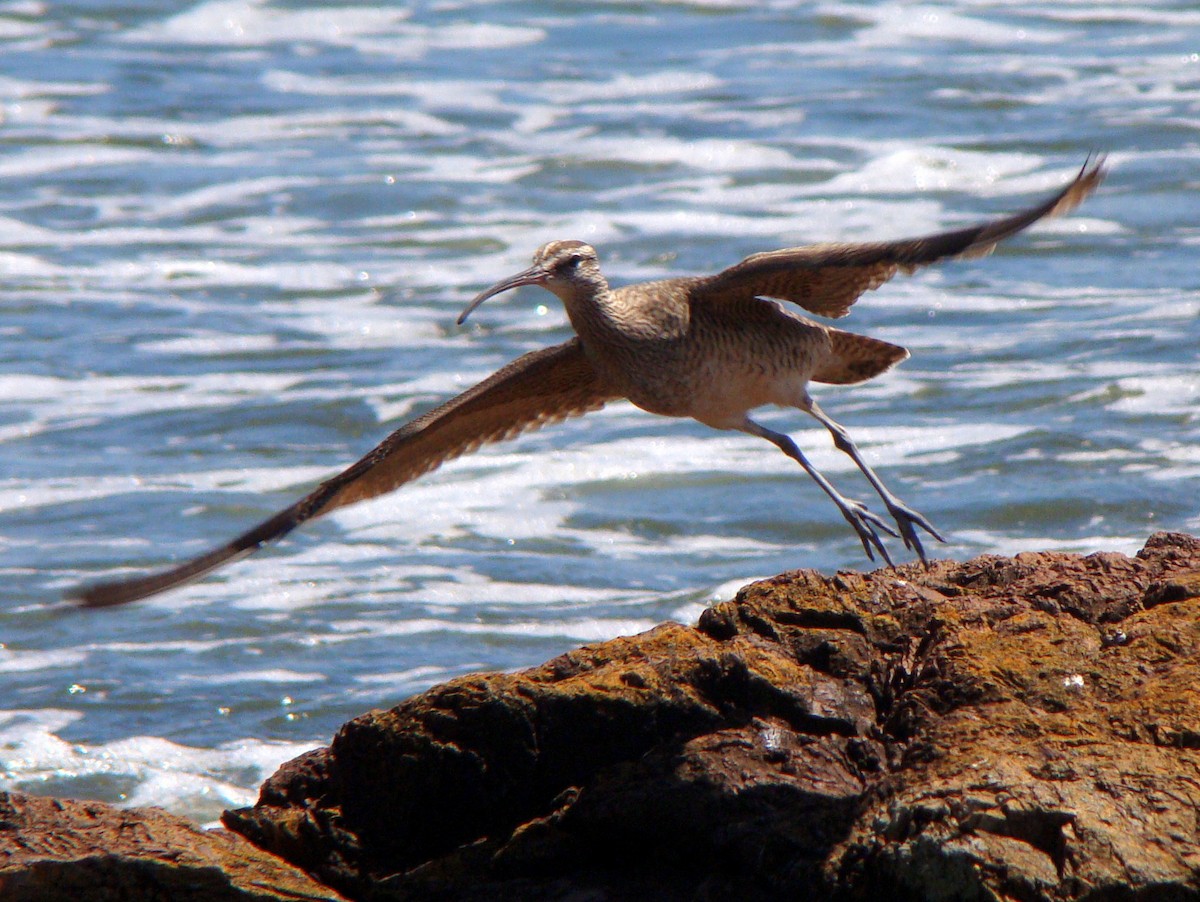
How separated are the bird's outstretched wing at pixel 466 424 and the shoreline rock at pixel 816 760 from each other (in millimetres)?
1055

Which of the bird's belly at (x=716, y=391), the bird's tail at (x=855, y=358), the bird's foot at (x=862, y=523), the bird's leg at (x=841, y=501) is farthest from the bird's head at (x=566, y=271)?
the bird's foot at (x=862, y=523)

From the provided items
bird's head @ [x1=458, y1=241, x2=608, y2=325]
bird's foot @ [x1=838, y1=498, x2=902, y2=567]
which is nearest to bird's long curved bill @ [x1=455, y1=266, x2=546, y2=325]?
bird's head @ [x1=458, y1=241, x2=608, y2=325]

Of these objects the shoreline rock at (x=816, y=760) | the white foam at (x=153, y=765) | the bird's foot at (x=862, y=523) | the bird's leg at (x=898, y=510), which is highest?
the shoreline rock at (x=816, y=760)

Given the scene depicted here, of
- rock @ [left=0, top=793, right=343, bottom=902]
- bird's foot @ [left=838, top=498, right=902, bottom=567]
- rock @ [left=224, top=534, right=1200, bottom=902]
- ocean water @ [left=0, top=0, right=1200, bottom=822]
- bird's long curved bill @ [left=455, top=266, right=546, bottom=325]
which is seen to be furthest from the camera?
ocean water @ [left=0, top=0, right=1200, bottom=822]

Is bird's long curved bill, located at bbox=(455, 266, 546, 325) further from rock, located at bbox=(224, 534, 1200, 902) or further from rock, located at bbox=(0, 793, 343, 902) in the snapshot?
rock, located at bbox=(0, 793, 343, 902)

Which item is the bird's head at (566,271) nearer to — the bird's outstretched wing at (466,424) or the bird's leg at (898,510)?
the bird's outstretched wing at (466,424)

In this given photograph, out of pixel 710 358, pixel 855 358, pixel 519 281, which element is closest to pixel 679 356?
pixel 710 358

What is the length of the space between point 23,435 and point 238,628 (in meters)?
2.95

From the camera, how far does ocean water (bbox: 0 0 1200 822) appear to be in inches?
265

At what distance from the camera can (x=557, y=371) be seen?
5.78 m

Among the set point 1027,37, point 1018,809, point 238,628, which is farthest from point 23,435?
point 1027,37

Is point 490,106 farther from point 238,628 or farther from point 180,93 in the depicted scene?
point 238,628

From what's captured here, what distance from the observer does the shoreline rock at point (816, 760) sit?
10.5 ft

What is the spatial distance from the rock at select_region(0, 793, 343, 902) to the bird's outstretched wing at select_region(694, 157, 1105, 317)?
89.2 inches
